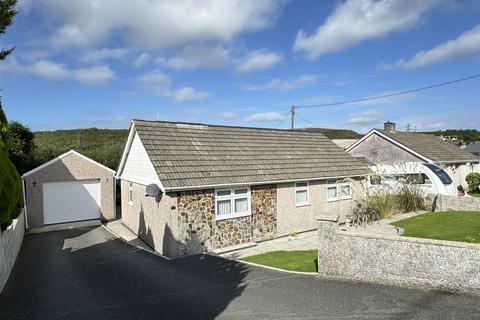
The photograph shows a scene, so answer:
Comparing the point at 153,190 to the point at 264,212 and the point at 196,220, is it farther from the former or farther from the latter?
the point at 264,212

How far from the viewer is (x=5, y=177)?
30.2ft

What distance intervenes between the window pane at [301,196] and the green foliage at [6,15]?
12.9m

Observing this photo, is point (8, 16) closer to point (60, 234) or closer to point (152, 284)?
point (152, 284)

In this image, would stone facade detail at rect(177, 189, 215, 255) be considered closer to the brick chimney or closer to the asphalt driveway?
the asphalt driveway

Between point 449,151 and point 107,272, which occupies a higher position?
point 449,151

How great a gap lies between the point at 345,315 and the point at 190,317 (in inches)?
126

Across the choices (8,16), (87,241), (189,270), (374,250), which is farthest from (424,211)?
(8,16)

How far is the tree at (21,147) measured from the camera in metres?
21.7

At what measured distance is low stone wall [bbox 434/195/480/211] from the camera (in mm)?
18531

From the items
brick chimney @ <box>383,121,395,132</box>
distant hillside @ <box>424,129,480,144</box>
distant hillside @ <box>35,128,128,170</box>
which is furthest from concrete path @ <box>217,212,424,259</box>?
distant hillside @ <box>424,129,480,144</box>

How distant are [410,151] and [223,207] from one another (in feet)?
72.7

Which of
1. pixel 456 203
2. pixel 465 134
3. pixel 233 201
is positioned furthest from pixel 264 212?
pixel 465 134

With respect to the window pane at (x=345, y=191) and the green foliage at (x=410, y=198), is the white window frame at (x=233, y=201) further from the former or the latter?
the green foliage at (x=410, y=198)

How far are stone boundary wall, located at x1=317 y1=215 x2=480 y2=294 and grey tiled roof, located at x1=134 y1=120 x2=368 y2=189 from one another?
223 inches
